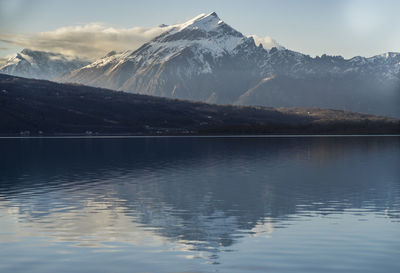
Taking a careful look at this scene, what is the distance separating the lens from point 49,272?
1294 inches

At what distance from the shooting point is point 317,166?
121m

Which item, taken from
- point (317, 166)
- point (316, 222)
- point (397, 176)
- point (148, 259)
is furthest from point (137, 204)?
point (317, 166)

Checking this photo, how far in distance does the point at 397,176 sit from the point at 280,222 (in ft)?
182

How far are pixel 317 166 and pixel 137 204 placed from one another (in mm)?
66919

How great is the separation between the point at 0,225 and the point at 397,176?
72.4m

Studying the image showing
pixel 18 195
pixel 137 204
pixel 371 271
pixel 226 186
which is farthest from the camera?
pixel 226 186

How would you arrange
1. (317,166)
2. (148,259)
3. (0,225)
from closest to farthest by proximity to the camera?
1. (148,259)
2. (0,225)
3. (317,166)

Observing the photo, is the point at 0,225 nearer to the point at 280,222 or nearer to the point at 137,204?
the point at 137,204

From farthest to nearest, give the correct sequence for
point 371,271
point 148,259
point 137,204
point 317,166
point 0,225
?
point 317,166
point 137,204
point 0,225
point 148,259
point 371,271

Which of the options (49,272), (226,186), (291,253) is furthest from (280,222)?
(226,186)

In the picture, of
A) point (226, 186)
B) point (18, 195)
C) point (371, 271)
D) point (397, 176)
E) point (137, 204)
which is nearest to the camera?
point (371, 271)

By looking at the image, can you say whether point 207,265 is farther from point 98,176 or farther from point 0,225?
point 98,176

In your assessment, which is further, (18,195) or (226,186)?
(226,186)

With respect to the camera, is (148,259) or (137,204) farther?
(137,204)
